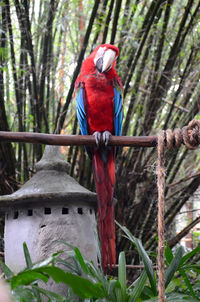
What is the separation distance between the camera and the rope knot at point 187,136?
26.7 inches

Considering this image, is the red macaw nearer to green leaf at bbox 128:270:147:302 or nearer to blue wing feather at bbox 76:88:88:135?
blue wing feather at bbox 76:88:88:135

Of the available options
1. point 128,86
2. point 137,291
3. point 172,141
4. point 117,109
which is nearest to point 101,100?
point 117,109

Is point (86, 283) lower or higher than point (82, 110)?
lower

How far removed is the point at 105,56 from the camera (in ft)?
3.57

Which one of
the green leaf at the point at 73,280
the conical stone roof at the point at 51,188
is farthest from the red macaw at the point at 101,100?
the green leaf at the point at 73,280

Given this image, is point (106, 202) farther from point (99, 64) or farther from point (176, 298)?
point (99, 64)

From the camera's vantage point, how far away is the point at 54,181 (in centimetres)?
93

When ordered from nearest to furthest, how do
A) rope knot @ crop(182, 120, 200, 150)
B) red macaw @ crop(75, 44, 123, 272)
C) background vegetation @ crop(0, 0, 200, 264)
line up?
rope knot @ crop(182, 120, 200, 150), red macaw @ crop(75, 44, 123, 272), background vegetation @ crop(0, 0, 200, 264)

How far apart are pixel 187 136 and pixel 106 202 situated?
14.0 inches

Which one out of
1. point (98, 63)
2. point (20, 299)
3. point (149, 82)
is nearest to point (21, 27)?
point (98, 63)

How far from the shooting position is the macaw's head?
1.08 m

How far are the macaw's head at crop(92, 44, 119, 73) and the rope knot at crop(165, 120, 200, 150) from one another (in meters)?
0.47

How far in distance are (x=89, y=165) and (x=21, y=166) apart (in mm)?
398

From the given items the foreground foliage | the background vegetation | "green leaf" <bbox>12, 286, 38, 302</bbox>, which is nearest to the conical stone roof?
the foreground foliage
